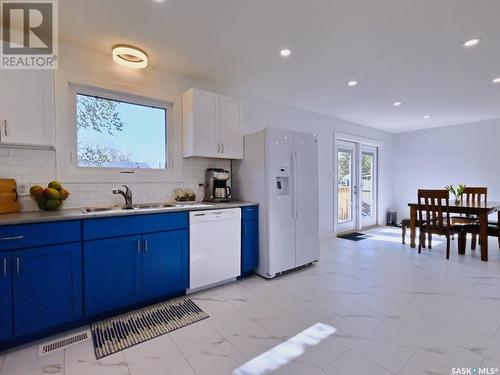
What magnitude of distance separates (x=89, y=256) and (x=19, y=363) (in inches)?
28.6

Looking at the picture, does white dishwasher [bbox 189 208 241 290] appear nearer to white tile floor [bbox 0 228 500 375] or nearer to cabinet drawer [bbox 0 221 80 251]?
white tile floor [bbox 0 228 500 375]

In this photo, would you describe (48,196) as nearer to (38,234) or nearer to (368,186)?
(38,234)

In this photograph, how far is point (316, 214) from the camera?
346cm

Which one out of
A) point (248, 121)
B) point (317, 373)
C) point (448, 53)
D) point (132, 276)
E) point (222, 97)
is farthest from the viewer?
point (248, 121)

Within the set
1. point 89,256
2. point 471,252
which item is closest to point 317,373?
point 89,256

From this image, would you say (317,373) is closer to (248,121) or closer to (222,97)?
(222,97)

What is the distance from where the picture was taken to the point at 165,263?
2385mm

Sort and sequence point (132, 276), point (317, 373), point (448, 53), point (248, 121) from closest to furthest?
point (317, 373) < point (132, 276) < point (448, 53) < point (248, 121)

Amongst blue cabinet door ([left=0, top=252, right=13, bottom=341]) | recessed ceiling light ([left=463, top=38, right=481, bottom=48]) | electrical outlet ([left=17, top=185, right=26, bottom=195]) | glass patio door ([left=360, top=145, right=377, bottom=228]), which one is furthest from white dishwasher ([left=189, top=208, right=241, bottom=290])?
glass patio door ([left=360, top=145, right=377, bottom=228])

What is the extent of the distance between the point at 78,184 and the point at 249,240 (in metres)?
1.86

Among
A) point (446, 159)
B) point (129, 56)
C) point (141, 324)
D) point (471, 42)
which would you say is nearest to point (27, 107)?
point (129, 56)

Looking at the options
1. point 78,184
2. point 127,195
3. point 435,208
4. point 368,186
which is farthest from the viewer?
point 368,186

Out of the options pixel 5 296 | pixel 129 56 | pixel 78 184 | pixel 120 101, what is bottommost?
pixel 5 296

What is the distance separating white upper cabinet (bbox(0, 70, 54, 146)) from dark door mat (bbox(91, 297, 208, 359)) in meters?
1.59
